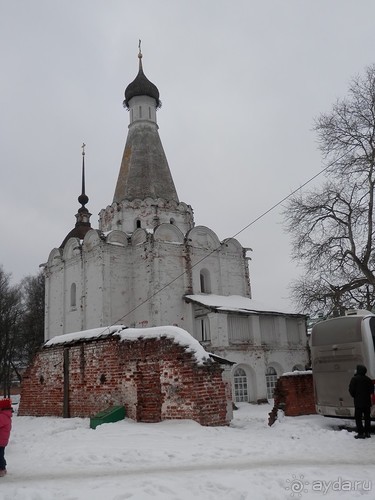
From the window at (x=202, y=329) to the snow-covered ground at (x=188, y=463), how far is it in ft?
44.8

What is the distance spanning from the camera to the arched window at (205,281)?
2742 cm

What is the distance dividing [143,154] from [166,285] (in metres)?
11.0

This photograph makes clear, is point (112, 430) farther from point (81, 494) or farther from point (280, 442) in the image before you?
point (81, 494)

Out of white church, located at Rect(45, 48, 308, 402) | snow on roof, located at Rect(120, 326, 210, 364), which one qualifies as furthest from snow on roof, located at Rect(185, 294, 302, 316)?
snow on roof, located at Rect(120, 326, 210, 364)

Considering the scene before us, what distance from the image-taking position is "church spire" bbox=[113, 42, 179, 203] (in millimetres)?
30109

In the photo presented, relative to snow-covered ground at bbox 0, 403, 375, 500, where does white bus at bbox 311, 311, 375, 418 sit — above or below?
above

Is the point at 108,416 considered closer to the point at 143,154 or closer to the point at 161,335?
the point at 161,335

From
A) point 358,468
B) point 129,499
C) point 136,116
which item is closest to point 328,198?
point 358,468

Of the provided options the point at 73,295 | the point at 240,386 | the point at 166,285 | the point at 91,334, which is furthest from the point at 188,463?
the point at 73,295

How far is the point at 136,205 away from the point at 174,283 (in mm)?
6491

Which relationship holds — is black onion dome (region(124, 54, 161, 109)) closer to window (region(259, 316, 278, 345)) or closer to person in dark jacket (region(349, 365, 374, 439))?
window (region(259, 316, 278, 345))

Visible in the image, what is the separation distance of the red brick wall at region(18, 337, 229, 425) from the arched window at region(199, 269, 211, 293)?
14.7 metres

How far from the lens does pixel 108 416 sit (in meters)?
10.2

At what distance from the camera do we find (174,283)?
25.5 meters
